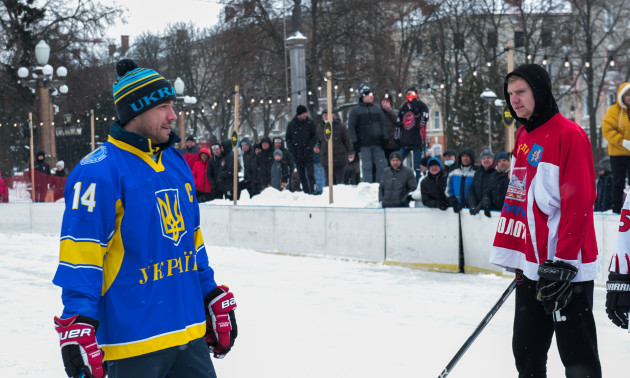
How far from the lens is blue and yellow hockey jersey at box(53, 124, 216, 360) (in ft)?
8.77

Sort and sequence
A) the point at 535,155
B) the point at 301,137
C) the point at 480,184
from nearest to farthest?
1. the point at 535,155
2. the point at 480,184
3. the point at 301,137

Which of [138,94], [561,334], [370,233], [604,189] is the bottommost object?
[370,233]

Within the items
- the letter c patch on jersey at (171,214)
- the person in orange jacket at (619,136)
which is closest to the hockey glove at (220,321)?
the letter c patch on jersey at (171,214)

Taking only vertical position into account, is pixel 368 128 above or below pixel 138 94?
above

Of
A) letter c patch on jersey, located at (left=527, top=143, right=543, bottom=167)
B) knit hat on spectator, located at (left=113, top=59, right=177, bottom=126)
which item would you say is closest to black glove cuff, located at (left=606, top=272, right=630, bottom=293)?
letter c patch on jersey, located at (left=527, top=143, right=543, bottom=167)

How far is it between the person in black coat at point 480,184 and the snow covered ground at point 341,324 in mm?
905

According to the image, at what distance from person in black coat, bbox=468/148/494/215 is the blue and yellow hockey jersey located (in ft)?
25.3

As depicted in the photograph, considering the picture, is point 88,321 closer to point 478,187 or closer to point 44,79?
point 478,187

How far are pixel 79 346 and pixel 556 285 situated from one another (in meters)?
1.88

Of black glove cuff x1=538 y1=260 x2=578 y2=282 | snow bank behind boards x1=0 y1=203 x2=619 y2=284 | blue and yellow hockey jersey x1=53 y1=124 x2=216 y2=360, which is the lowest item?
snow bank behind boards x1=0 y1=203 x2=619 y2=284

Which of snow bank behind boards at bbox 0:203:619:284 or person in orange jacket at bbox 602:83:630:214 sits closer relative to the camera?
person in orange jacket at bbox 602:83:630:214

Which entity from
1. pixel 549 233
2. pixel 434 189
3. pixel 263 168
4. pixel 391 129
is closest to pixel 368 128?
pixel 391 129

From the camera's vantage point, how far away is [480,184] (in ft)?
34.0

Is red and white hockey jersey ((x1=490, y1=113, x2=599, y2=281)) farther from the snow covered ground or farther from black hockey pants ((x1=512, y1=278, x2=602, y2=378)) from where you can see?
the snow covered ground
